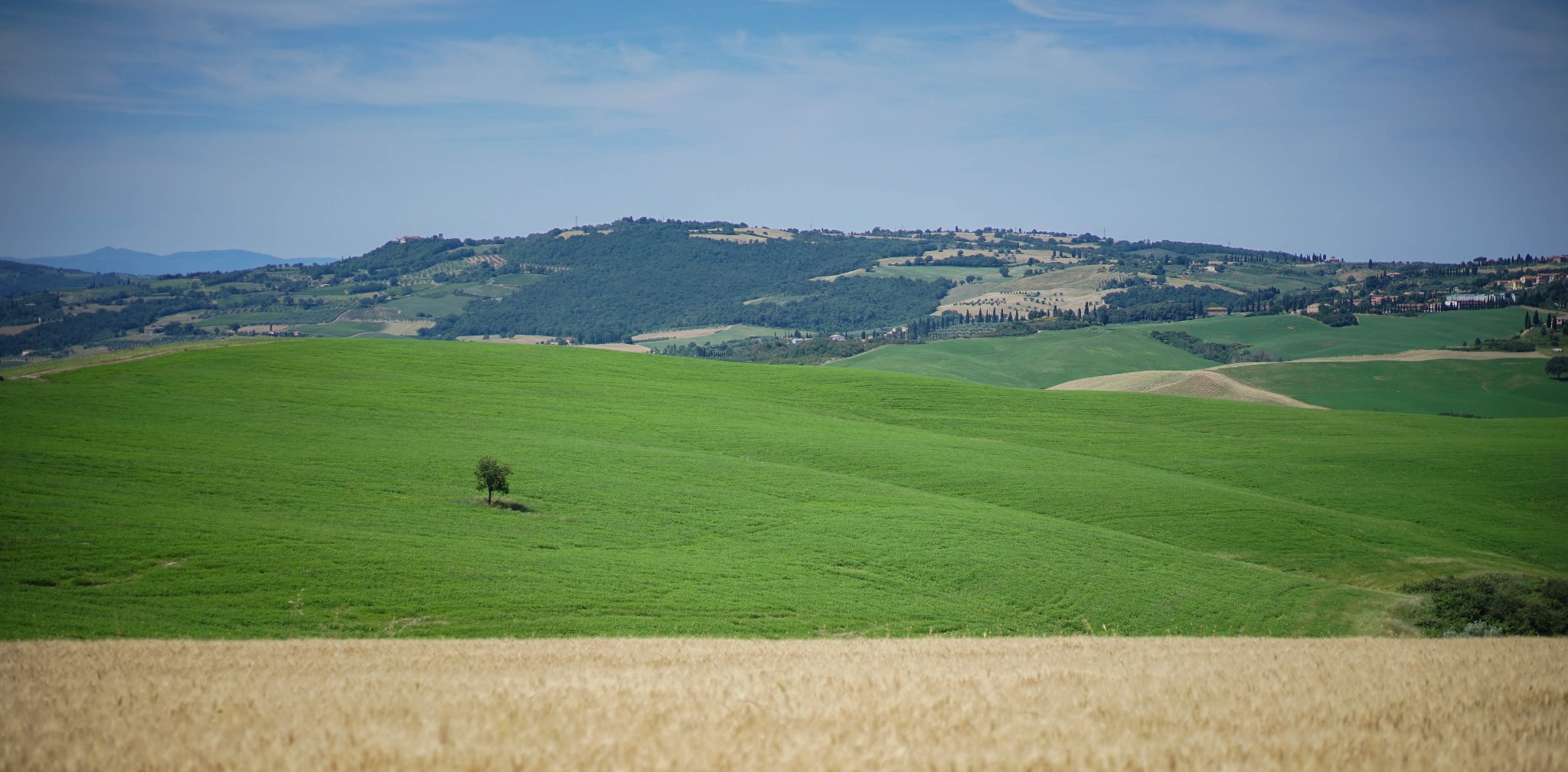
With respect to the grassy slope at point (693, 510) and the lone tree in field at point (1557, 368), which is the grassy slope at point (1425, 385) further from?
the grassy slope at point (693, 510)

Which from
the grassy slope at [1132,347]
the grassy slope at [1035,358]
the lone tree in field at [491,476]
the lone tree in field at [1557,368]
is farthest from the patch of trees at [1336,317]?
the lone tree in field at [491,476]

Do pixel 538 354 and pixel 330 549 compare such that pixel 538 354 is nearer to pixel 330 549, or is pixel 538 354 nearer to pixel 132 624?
pixel 330 549

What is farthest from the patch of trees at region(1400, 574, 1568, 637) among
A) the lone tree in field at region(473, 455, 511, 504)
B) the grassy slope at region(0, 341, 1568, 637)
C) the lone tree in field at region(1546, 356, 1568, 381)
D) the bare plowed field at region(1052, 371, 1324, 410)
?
the lone tree in field at region(1546, 356, 1568, 381)

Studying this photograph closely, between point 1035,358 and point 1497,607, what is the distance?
426 feet

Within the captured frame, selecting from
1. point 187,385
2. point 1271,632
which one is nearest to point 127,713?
point 1271,632

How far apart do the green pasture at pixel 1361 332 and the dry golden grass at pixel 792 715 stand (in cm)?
16636

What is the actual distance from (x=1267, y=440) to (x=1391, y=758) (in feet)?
219

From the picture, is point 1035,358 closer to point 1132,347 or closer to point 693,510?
point 1132,347

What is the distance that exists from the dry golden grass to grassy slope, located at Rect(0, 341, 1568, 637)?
14146 millimetres

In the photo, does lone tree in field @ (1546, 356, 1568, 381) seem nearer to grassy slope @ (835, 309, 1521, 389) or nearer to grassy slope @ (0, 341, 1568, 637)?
grassy slope @ (835, 309, 1521, 389)

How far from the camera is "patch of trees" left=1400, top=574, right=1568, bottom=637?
102ft

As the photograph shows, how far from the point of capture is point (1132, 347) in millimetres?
168750

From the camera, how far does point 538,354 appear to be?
281 ft

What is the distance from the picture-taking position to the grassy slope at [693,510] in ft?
88.0
